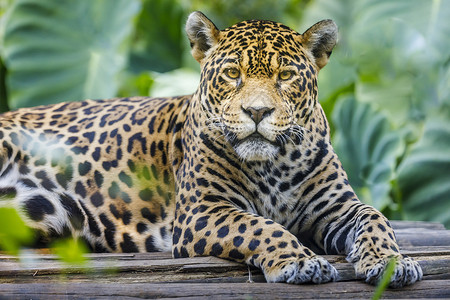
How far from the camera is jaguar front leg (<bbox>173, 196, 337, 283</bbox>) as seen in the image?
135 inches

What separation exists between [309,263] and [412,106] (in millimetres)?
7575

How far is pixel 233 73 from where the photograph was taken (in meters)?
4.30

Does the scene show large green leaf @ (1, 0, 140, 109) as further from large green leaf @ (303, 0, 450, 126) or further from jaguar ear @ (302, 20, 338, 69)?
jaguar ear @ (302, 20, 338, 69)

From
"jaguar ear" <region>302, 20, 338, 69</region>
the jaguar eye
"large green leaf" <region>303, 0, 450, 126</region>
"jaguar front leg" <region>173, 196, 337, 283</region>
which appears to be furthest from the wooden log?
"large green leaf" <region>303, 0, 450, 126</region>

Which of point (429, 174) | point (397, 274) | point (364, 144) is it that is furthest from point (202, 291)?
point (364, 144)

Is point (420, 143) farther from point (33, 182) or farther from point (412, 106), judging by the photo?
point (33, 182)

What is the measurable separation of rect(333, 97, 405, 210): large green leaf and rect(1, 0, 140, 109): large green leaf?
3.04 metres

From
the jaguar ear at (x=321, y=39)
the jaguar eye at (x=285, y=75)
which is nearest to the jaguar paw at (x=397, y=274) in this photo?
the jaguar eye at (x=285, y=75)

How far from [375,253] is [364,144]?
5.03 metres

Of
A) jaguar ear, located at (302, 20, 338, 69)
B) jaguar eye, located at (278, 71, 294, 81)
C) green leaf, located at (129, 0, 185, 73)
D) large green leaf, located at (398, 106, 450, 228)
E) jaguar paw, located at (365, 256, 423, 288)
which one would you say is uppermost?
jaguar ear, located at (302, 20, 338, 69)

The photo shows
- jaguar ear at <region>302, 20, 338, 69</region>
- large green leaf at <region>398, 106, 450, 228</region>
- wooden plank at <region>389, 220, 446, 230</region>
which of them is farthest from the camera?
large green leaf at <region>398, 106, 450, 228</region>

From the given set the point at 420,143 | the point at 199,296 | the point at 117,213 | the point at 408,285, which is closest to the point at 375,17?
the point at 420,143

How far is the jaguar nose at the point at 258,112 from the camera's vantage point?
3895mm

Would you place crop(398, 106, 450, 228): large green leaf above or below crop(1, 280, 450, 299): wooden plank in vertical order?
below
